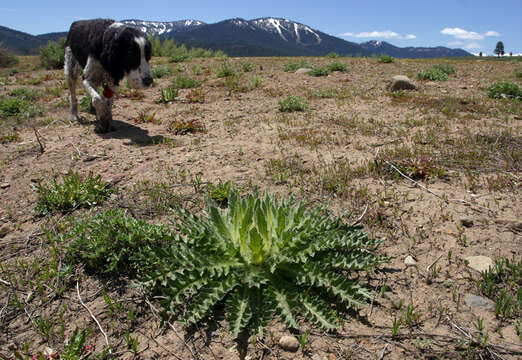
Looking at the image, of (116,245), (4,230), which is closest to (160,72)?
(4,230)

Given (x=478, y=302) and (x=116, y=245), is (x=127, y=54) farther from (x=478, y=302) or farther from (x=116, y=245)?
(x=478, y=302)

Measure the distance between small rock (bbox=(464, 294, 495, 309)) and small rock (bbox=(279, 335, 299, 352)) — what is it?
134cm

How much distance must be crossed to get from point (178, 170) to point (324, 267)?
2.93 m

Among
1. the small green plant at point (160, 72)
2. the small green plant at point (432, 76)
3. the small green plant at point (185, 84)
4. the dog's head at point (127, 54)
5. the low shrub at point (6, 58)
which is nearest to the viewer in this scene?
the dog's head at point (127, 54)

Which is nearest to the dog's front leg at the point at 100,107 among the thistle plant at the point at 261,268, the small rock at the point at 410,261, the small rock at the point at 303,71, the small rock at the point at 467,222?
the thistle plant at the point at 261,268

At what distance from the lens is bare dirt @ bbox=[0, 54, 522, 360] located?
7.29ft

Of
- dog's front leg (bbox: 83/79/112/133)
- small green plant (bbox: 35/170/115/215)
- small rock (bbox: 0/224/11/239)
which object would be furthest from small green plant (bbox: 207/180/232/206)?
dog's front leg (bbox: 83/79/112/133)

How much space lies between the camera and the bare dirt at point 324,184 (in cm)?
222

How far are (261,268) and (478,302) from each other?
1621mm

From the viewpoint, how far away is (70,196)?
386 cm

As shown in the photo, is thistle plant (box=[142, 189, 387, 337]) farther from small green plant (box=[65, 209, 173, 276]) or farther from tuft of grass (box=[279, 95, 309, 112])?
tuft of grass (box=[279, 95, 309, 112])

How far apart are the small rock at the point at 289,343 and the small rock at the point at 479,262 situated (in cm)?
168

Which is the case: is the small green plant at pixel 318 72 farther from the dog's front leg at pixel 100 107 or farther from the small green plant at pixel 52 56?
the small green plant at pixel 52 56

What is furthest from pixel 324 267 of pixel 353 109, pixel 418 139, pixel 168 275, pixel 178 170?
pixel 353 109
